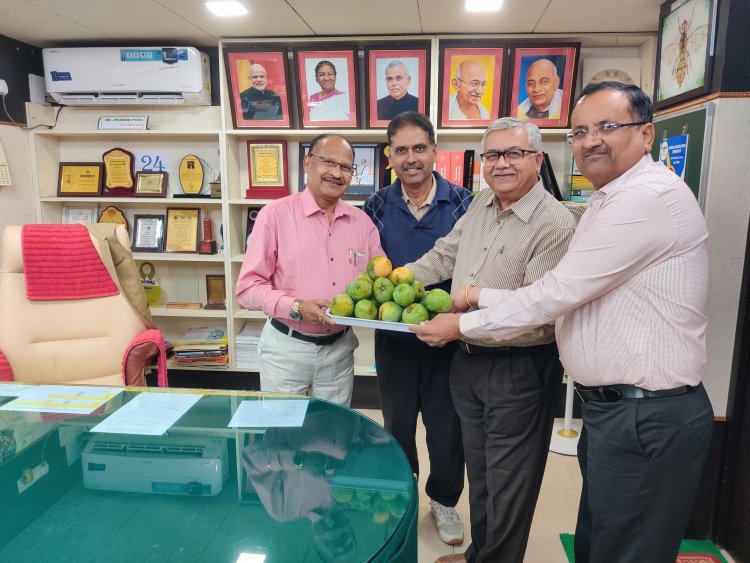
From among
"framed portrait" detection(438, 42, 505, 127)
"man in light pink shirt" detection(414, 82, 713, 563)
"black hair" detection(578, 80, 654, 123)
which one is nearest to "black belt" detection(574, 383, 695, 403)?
"man in light pink shirt" detection(414, 82, 713, 563)

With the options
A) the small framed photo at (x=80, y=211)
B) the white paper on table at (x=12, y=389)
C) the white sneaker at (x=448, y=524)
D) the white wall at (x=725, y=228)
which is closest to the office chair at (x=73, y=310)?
the white paper on table at (x=12, y=389)

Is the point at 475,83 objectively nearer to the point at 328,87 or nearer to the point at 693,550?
the point at 328,87

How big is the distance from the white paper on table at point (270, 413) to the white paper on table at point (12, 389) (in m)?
0.73

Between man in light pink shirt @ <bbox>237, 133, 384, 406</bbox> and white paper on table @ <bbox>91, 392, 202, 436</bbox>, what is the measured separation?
49 cm

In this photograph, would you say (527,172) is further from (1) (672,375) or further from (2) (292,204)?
(2) (292,204)

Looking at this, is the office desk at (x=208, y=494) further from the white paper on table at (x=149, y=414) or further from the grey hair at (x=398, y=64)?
the grey hair at (x=398, y=64)

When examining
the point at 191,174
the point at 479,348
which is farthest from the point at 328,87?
the point at 479,348

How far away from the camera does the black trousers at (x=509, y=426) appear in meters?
1.59

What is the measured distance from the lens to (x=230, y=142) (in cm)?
338

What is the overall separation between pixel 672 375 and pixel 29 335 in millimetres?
2651

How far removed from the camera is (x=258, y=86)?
3273 mm

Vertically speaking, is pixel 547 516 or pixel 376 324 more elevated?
pixel 376 324

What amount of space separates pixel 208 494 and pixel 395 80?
9.06ft

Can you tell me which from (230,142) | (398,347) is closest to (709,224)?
→ (398,347)
